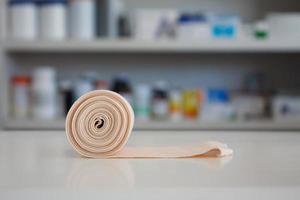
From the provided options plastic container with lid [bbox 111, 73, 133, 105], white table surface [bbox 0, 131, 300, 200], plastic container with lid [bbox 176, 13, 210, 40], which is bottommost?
white table surface [bbox 0, 131, 300, 200]

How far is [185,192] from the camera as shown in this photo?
0.37 meters

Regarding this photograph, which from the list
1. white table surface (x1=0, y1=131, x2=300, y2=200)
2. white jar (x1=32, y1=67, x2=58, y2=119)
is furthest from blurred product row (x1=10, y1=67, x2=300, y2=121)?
white table surface (x1=0, y1=131, x2=300, y2=200)

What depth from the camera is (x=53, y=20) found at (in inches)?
67.1

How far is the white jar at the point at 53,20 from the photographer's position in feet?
5.59

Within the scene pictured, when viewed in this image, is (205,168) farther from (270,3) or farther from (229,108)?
(270,3)

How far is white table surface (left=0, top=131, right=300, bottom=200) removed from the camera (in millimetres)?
369

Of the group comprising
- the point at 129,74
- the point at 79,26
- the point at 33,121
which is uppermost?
the point at 79,26

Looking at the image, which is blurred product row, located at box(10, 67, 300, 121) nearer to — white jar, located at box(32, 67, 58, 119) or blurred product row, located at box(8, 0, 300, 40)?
white jar, located at box(32, 67, 58, 119)

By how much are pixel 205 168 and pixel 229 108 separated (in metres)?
1.33

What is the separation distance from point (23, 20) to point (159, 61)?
1.88ft

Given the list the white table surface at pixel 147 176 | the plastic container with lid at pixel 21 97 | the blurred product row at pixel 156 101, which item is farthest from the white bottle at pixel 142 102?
the white table surface at pixel 147 176

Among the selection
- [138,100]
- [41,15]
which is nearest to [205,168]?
[138,100]

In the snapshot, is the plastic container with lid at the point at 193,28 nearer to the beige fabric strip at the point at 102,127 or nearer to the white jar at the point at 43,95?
the white jar at the point at 43,95

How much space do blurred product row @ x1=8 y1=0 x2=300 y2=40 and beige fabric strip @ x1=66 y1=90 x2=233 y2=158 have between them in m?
1.14
